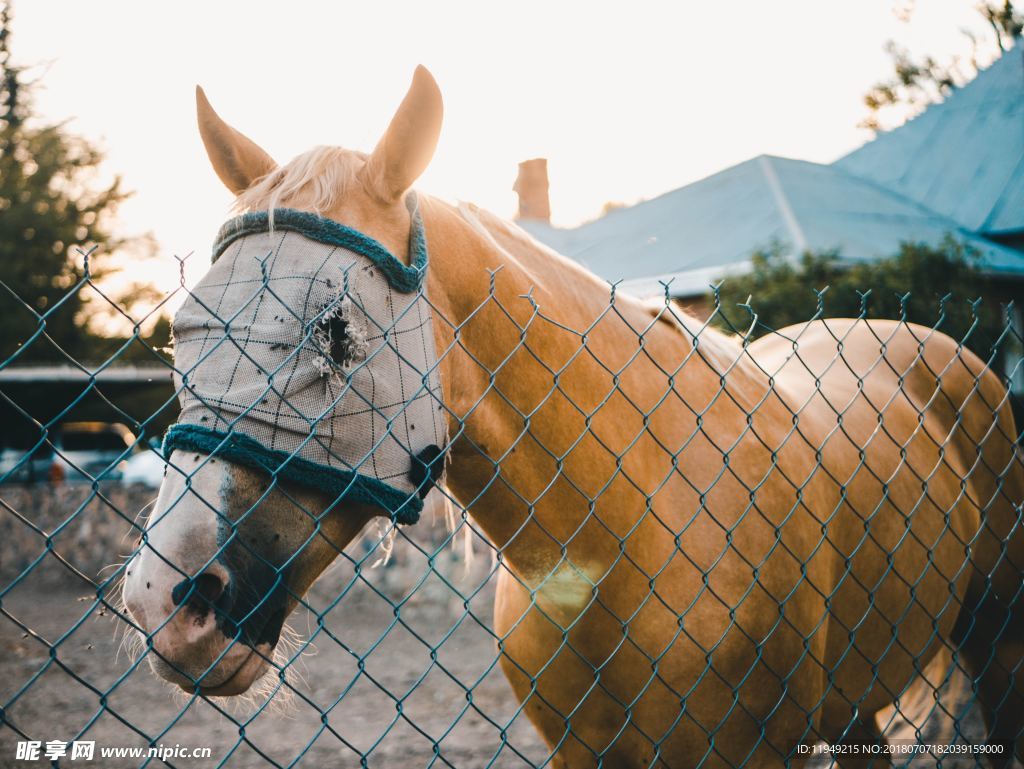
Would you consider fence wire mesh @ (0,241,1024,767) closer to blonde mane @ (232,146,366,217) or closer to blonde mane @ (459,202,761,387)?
blonde mane @ (459,202,761,387)

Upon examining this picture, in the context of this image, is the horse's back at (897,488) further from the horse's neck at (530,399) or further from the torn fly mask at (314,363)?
the torn fly mask at (314,363)

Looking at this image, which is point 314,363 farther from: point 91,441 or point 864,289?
point 91,441

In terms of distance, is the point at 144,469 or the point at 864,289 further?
the point at 144,469

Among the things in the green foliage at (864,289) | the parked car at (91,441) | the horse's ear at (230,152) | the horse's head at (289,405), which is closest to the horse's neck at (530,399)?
the horse's head at (289,405)

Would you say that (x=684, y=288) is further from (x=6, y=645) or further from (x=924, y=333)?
(x=6, y=645)

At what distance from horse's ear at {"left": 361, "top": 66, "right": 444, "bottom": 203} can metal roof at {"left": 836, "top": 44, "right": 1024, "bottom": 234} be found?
47.6 feet

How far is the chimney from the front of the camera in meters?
20.6

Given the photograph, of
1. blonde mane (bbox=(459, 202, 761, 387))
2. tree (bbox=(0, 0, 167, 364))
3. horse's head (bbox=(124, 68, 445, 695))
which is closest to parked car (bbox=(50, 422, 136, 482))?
tree (bbox=(0, 0, 167, 364))

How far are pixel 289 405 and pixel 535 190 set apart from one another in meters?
20.1

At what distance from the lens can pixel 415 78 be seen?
1.53 m

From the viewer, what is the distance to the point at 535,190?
20672mm

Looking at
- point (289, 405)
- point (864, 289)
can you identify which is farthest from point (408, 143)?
point (864, 289)

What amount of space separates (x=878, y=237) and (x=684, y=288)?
11.6 feet

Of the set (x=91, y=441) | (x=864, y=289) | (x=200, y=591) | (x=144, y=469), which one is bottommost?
(x=91, y=441)
